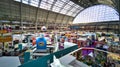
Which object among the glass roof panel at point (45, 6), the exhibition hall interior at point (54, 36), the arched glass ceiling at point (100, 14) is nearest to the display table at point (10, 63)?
the exhibition hall interior at point (54, 36)

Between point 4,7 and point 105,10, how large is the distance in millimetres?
30539

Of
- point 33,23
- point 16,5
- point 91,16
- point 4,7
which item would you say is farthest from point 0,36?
point 91,16

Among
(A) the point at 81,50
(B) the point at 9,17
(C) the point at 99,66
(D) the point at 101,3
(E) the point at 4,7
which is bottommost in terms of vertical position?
(C) the point at 99,66

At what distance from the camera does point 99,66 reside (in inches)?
169

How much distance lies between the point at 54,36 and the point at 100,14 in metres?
31.8

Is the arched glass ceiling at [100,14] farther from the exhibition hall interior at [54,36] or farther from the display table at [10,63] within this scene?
the display table at [10,63]

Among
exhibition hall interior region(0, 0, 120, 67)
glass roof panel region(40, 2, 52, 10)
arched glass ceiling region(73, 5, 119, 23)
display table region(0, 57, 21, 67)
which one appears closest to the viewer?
display table region(0, 57, 21, 67)

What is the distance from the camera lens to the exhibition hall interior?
3.62 m

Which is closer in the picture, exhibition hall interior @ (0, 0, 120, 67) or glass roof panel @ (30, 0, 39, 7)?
exhibition hall interior @ (0, 0, 120, 67)

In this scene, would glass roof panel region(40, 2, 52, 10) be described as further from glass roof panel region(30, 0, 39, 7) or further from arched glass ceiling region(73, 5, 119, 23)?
arched glass ceiling region(73, 5, 119, 23)

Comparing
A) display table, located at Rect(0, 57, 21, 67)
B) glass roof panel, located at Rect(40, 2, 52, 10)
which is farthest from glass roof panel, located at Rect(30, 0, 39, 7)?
display table, located at Rect(0, 57, 21, 67)

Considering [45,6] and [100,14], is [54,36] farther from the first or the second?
[100,14]

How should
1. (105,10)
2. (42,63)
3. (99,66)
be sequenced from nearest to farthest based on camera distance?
1. (42,63)
2. (99,66)
3. (105,10)

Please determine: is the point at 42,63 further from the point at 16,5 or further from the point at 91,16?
the point at 91,16
